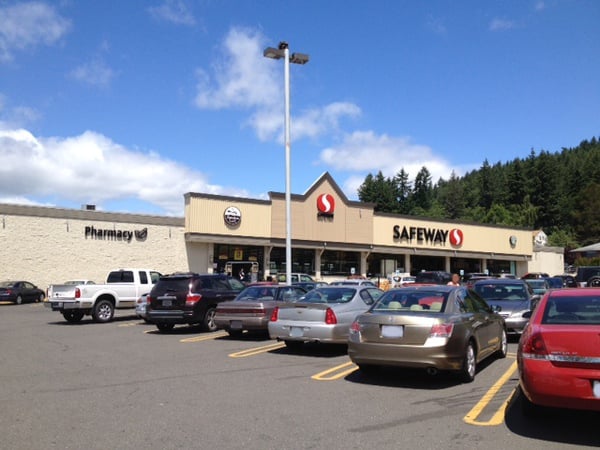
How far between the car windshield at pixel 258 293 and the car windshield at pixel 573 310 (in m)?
8.95

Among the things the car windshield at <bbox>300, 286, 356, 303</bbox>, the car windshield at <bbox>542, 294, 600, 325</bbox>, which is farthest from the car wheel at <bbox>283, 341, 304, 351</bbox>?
A: the car windshield at <bbox>542, 294, 600, 325</bbox>

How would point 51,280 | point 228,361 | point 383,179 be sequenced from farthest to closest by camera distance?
point 383,179 < point 51,280 < point 228,361

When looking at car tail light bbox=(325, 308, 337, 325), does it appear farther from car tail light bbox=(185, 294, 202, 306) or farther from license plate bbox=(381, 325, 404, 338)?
car tail light bbox=(185, 294, 202, 306)

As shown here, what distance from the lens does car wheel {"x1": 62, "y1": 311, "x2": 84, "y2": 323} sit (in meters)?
20.1

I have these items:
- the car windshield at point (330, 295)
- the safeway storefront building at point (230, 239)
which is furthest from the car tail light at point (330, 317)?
the safeway storefront building at point (230, 239)

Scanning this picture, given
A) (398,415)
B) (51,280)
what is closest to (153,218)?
(51,280)

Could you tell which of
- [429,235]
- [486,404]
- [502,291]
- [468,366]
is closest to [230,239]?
[429,235]

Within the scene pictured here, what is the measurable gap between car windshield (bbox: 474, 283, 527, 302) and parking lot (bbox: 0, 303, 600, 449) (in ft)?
10.8

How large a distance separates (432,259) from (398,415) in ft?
150

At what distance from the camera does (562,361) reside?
5875 millimetres

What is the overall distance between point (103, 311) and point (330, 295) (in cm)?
1092

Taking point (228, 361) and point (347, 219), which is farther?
point (347, 219)

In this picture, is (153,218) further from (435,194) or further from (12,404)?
(435,194)

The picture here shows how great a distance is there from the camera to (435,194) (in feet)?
550
